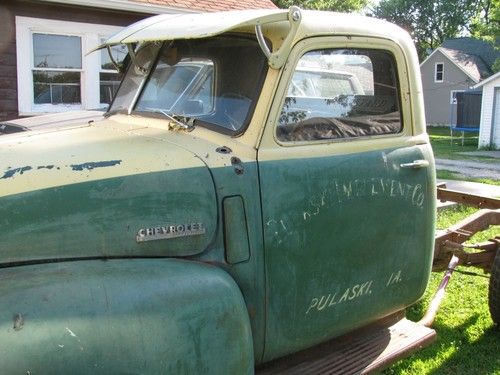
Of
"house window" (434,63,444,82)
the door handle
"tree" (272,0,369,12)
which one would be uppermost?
"tree" (272,0,369,12)

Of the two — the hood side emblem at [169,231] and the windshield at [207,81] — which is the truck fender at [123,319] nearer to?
the hood side emblem at [169,231]

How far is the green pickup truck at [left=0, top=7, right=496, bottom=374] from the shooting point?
6.50 ft

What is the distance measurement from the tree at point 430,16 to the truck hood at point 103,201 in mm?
50666

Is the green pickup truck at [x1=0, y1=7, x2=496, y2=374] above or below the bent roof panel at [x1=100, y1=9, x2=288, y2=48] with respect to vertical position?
below

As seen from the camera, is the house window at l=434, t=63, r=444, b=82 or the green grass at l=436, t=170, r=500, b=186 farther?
the house window at l=434, t=63, r=444, b=82

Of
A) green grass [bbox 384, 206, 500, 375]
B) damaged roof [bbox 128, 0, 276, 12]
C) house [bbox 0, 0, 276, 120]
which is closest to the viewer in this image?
green grass [bbox 384, 206, 500, 375]

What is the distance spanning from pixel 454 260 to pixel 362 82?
5.60 ft

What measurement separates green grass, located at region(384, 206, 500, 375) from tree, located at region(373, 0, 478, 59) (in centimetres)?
4795

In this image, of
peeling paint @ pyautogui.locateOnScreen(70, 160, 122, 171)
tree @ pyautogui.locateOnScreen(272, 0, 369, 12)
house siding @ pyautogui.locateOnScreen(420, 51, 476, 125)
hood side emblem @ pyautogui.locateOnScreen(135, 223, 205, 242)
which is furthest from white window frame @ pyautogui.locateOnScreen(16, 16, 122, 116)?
house siding @ pyautogui.locateOnScreen(420, 51, 476, 125)

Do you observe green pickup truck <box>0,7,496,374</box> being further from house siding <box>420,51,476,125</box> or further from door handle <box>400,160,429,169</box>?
house siding <box>420,51,476,125</box>

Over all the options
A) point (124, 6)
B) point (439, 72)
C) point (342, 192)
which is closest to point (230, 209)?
point (342, 192)

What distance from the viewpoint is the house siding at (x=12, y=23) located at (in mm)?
8672

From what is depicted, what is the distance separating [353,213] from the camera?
2.73m

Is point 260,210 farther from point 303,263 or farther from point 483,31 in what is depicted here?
point 483,31
